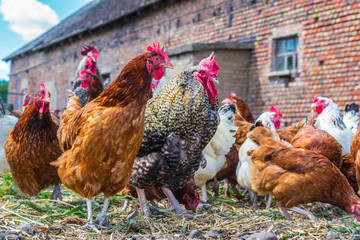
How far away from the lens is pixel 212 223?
3.52 metres

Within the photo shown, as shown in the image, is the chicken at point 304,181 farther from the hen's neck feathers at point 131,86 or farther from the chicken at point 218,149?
the hen's neck feathers at point 131,86

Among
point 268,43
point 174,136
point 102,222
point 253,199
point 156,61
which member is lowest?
point 253,199

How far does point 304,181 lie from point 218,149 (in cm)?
146

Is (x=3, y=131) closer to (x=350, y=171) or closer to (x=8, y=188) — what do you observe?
(x=8, y=188)

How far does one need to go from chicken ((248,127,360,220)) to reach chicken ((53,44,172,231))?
1790 millimetres

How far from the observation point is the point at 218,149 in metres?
5.01

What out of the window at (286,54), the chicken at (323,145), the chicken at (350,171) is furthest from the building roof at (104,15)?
the chicken at (350,171)

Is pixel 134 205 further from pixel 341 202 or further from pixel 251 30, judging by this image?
pixel 251 30

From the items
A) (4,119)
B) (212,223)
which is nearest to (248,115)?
(212,223)

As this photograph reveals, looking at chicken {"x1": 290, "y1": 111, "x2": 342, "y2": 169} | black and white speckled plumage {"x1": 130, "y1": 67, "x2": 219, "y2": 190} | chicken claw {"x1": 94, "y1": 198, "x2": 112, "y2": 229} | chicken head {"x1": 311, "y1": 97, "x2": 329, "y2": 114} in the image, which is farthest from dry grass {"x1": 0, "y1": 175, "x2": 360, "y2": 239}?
chicken head {"x1": 311, "y1": 97, "x2": 329, "y2": 114}

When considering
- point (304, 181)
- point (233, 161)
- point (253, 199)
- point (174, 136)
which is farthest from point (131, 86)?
point (253, 199)

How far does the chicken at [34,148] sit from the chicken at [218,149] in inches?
72.5

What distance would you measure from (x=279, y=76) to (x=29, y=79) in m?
18.6

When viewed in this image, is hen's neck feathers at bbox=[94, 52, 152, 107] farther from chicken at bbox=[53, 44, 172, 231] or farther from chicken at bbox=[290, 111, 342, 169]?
chicken at bbox=[290, 111, 342, 169]
